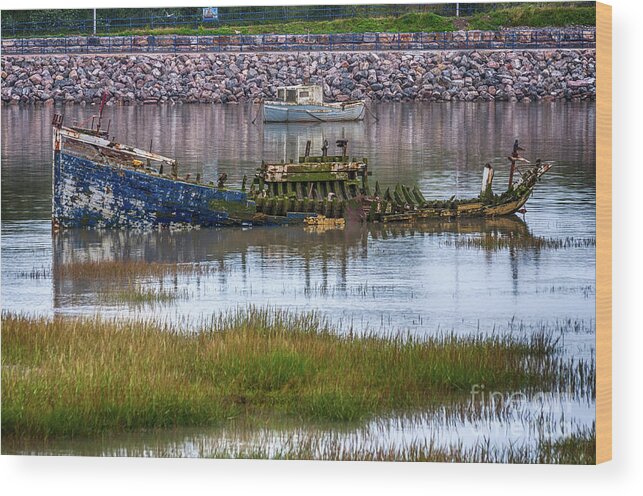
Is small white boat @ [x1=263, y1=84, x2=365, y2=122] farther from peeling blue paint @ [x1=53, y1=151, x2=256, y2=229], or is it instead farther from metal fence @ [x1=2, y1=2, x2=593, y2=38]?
peeling blue paint @ [x1=53, y1=151, x2=256, y2=229]

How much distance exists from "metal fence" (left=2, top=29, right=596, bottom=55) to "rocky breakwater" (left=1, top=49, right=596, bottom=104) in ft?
0.27

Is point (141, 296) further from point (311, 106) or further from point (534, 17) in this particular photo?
point (534, 17)

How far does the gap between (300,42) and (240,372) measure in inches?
101

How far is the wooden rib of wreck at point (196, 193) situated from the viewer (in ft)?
45.4

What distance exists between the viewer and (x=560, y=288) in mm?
12578

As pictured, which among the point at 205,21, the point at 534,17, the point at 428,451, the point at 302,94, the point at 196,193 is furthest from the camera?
the point at 196,193

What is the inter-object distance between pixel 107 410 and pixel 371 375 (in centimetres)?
194

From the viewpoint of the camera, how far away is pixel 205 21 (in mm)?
13414

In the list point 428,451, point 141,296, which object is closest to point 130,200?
point 141,296

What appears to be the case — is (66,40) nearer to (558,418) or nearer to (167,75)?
(167,75)

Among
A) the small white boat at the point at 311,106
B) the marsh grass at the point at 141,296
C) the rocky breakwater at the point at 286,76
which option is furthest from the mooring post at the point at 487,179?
the marsh grass at the point at 141,296

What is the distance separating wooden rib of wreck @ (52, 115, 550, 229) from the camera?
1383 centimetres

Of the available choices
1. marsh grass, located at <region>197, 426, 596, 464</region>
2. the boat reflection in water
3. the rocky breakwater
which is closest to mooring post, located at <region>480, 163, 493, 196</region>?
the boat reflection in water

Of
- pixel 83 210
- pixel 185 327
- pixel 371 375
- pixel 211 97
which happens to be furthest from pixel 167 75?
pixel 371 375
